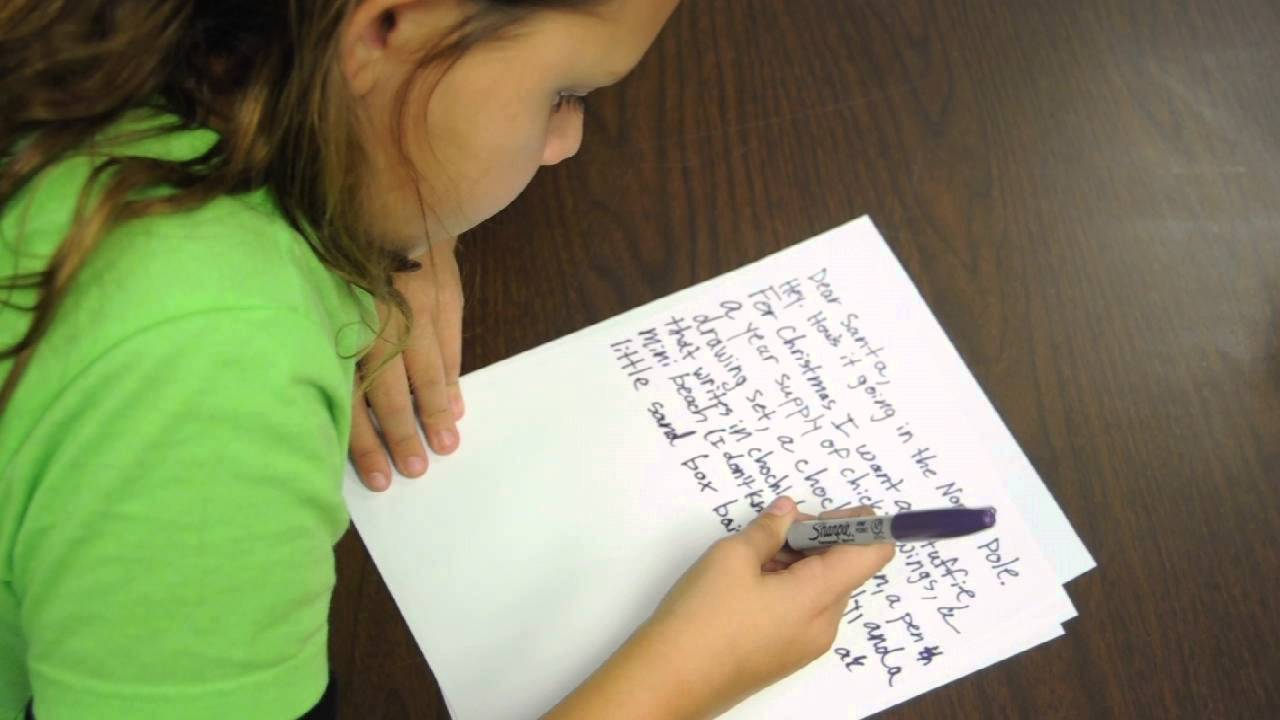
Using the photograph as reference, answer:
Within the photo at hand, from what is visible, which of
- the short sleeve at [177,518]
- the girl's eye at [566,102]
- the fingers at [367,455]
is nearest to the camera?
the short sleeve at [177,518]

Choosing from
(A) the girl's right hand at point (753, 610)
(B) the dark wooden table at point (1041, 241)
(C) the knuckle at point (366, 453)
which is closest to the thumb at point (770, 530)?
(A) the girl's right hand at point (753, 610)

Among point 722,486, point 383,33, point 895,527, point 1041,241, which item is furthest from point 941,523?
point 383,33

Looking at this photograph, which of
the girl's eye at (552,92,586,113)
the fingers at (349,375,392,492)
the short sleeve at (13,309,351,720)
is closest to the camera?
the short sleeve at (13,309,351,720)

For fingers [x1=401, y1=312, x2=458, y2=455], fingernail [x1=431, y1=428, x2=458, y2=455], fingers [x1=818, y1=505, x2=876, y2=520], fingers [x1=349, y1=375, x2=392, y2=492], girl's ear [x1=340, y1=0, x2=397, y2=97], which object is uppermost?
girl's ear [x1=340, y1=0, x2=397, y2=97]

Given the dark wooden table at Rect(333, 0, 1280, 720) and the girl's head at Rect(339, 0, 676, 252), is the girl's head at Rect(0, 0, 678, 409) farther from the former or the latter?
the dark wooden table at Rect(333, 0, 1280, 720)

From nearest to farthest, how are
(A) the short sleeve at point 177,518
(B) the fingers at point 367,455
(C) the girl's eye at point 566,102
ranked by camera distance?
(A) the short sleeve at point 177,518 < (C) the girl's eye at point 566,102 < (B) the fingers at point 367,455

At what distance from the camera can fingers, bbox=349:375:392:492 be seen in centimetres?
65

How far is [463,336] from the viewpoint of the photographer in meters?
0.70

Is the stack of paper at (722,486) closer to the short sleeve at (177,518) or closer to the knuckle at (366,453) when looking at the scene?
the knuckle at (366,453)

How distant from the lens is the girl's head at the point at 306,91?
433 mm

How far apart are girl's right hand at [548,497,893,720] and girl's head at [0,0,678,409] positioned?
230 millimetres

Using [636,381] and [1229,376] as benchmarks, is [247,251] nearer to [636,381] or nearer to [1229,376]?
[636,381]

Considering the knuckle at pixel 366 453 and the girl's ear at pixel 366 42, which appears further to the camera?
the knuckle at pixel 366 453

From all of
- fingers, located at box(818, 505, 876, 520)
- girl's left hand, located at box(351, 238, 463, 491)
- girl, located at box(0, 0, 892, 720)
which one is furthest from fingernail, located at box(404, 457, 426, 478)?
fingers, located at box(818, 505, 876, 520)
